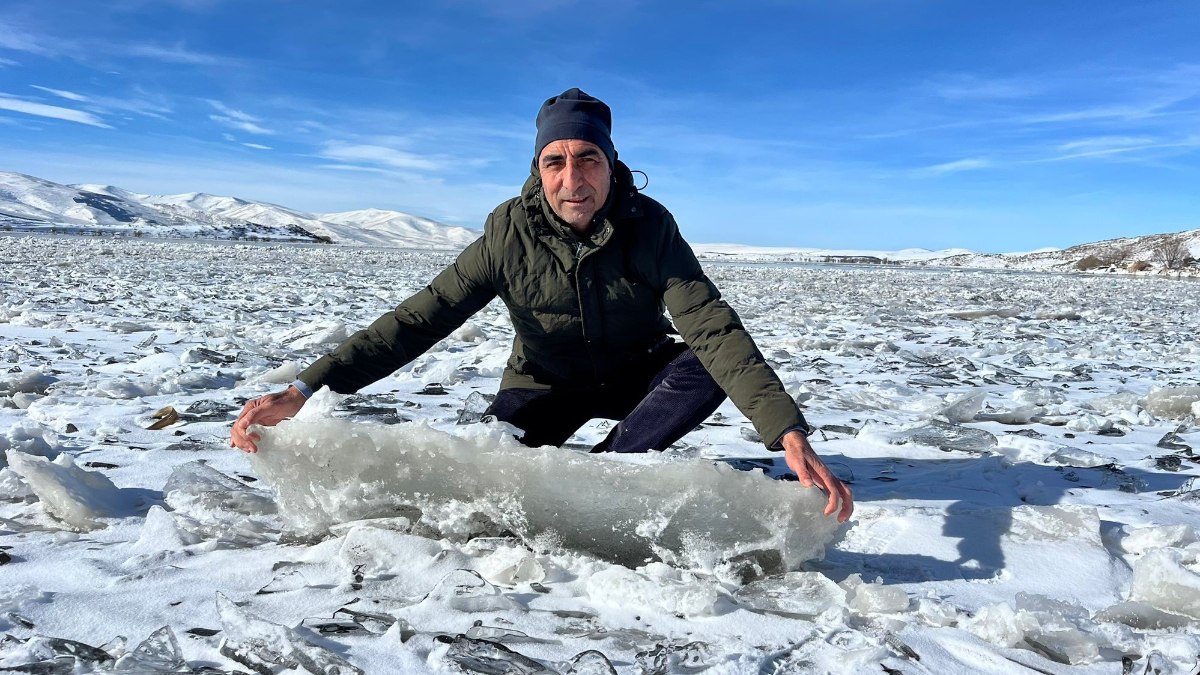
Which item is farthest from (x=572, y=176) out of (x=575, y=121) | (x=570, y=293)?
(x=570, y=293)

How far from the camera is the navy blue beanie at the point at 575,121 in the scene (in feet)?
8.51

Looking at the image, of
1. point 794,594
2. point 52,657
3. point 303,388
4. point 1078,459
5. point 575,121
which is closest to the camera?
point 52,657

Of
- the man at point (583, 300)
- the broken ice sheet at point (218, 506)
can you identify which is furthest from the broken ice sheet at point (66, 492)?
Answer: the man at point (583, 300)

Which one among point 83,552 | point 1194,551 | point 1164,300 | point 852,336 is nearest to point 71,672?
point 83,552

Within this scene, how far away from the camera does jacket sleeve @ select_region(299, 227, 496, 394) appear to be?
2564 mm

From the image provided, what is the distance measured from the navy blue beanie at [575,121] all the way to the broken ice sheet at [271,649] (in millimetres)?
1641

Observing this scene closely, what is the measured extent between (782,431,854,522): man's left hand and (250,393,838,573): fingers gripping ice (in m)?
0.04

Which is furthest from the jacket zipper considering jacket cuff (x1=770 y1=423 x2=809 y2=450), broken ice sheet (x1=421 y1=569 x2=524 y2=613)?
broken ice sheet (x1=421 y1=569 x2=524 y2=613)

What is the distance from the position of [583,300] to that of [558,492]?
839mm

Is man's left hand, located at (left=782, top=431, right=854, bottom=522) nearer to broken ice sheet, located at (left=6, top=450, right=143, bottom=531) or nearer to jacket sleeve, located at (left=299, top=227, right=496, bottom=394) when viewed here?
jacket sleeve, located at (left=299, top=227, right=496, bottom=394)

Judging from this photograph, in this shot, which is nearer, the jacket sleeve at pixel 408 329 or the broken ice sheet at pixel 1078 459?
the jacket sleeve at pixel 408 329

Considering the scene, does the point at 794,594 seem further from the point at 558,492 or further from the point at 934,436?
the point at 934,436

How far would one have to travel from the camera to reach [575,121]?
8.51ft

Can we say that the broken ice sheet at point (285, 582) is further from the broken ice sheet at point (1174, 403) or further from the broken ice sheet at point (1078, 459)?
the broken ice sheet at point (1174, 403)
